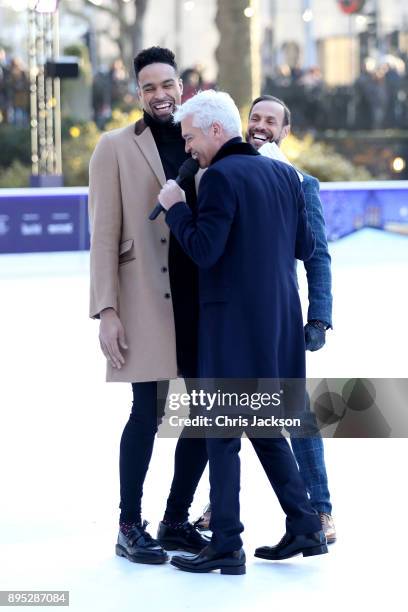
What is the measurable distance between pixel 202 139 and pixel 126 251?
527 mm

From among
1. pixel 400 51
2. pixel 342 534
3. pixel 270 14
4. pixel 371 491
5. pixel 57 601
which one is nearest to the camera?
pixel 57 601

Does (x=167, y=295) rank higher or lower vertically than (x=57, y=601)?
higher

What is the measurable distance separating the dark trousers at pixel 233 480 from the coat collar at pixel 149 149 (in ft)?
2.99

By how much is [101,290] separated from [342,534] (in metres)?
1.28

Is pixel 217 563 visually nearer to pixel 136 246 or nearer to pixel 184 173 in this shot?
pixel 136 246

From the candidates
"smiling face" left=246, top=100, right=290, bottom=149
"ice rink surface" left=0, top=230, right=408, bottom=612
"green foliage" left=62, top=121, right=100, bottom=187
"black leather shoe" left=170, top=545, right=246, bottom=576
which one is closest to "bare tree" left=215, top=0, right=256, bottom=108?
"green foliage" left=62, top=121, right=100, bottom=187

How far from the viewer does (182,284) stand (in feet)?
14.4

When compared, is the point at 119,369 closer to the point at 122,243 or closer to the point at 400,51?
the point at 122,243

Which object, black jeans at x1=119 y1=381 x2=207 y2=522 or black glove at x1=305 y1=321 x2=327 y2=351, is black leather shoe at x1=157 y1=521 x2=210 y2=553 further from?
black glove at x1=305 y1=321 x2=327 y2=351

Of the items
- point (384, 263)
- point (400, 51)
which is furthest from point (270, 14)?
point (384, 263)

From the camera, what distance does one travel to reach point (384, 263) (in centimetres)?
1433

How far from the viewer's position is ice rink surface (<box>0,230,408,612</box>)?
4059 millimetres

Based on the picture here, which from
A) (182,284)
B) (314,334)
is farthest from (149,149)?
(314,334)

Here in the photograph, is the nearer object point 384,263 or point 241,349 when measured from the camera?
point 241,349
